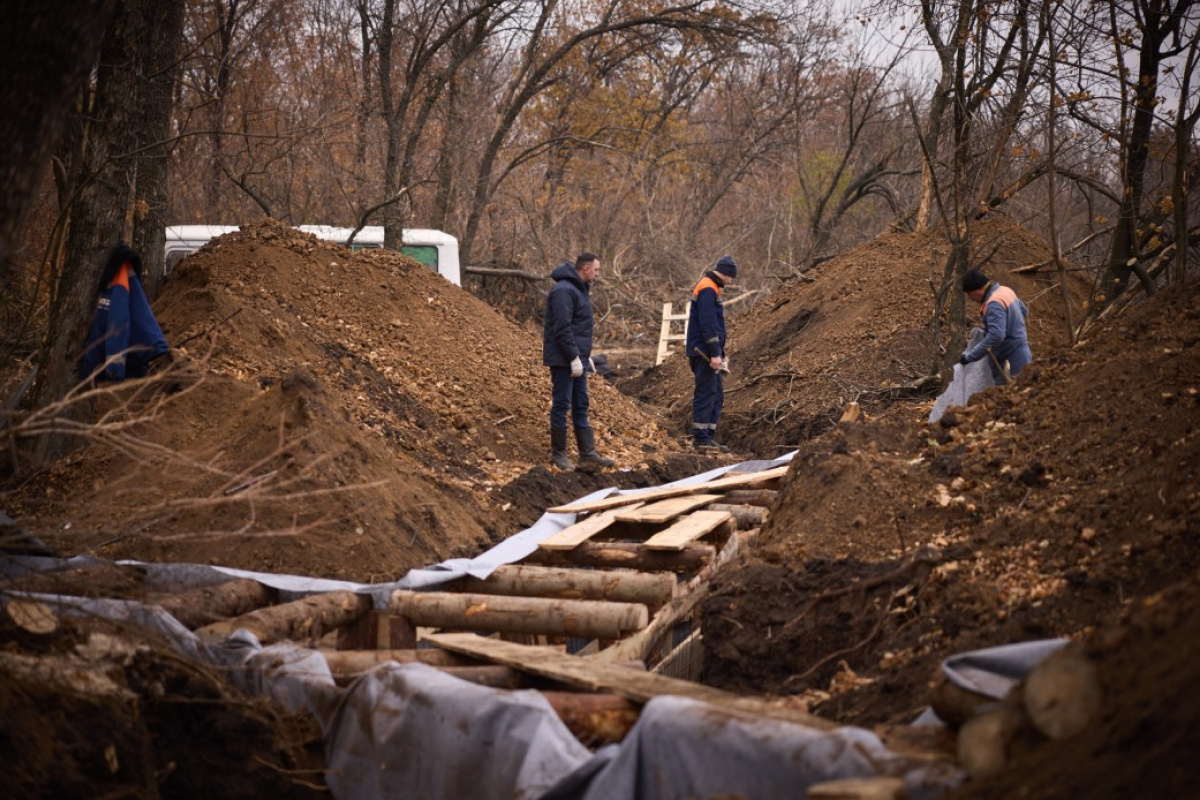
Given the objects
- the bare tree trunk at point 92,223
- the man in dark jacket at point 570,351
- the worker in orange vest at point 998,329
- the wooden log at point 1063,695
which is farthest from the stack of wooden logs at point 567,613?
the bare tree trunk at point 92,223

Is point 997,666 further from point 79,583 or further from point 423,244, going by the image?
point 423,244

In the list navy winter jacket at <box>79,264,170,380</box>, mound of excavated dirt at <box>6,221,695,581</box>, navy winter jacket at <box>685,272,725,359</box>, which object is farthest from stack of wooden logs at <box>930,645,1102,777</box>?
navy winter jacket at <box>685,272,725,359</box>

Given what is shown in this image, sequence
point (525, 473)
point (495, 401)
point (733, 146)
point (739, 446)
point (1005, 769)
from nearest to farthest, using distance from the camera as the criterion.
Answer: point (1005, 769) → point (525, 473) → point (495, 401) → point (739, 446) → point (733, 146)

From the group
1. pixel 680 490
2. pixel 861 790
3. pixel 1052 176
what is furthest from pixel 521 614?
pixel 1052 176

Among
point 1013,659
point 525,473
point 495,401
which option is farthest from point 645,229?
Answer: point 1013,659

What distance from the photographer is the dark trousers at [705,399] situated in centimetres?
1237

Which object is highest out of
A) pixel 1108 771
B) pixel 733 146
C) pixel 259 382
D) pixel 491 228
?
pixel 733 146

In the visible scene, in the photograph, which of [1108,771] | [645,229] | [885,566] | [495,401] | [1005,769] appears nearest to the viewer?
[1108,771]

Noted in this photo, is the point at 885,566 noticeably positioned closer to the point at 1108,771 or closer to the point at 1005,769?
the point at 1005,769

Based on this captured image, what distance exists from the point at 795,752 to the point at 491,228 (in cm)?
2120

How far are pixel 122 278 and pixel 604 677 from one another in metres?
5.87

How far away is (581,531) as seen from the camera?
295 inches

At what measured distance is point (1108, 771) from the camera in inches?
97.6

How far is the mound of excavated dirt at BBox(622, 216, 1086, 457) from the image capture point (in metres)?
13.9
